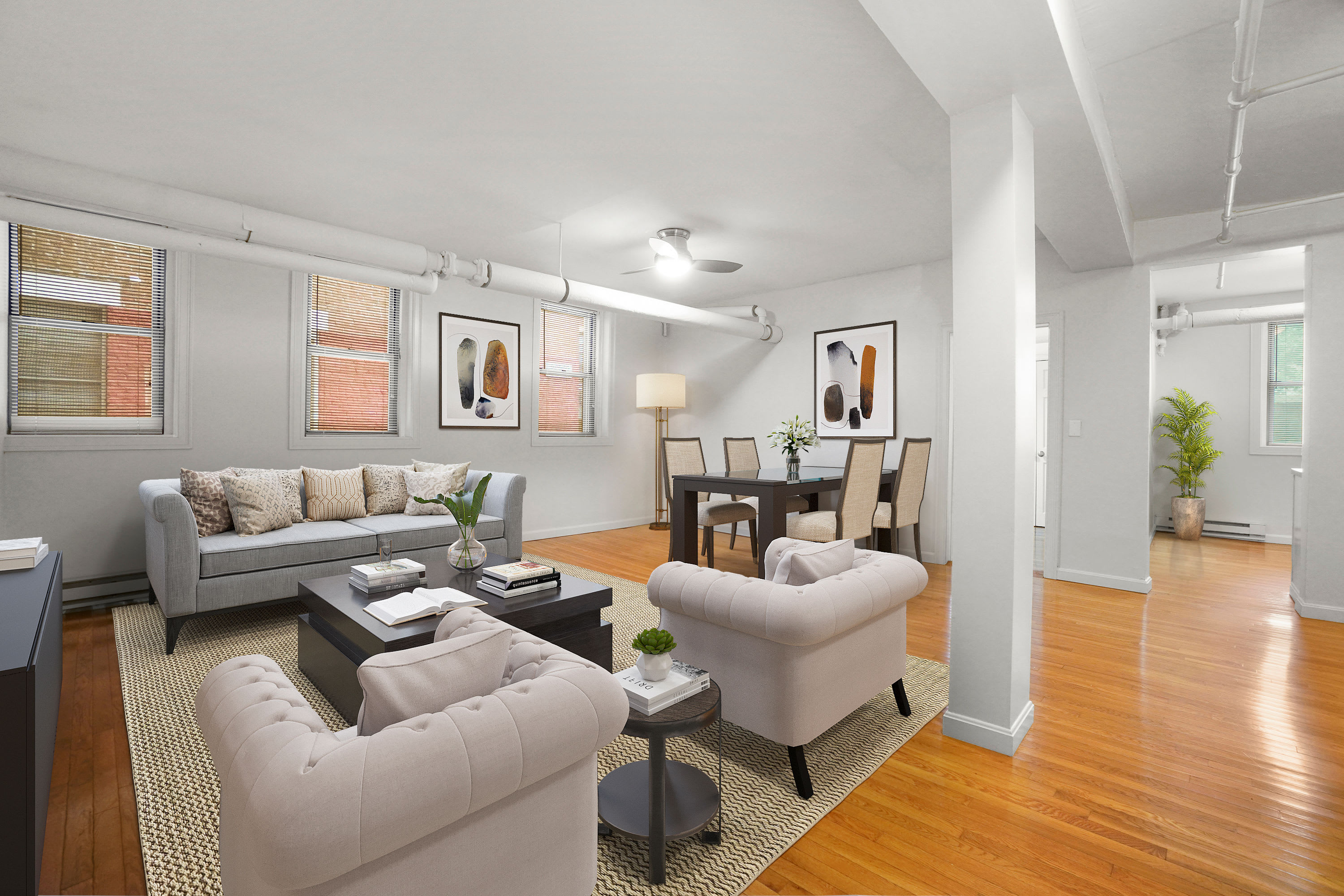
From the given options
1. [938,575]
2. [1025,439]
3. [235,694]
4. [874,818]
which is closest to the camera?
[235,694]

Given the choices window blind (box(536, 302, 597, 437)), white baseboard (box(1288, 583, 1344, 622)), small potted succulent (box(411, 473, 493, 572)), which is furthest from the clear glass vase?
white baseboard (box(1288, 583, 1344, 622))

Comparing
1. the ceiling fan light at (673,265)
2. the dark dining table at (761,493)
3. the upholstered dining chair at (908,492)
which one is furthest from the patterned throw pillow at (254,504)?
the upholstered dining chair at (908,492)

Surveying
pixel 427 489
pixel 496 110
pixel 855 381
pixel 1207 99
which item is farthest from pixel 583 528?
pixel 1207 99

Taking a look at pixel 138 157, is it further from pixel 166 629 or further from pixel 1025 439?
pixel 1025 439

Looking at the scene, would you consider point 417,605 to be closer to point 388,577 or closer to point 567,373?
point 388,577

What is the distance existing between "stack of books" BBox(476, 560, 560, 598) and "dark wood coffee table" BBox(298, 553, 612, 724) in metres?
0.03

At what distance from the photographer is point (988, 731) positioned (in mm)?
2180

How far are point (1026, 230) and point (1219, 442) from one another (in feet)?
21.4

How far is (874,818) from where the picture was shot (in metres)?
1.78

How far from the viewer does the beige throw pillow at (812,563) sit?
2018 mm

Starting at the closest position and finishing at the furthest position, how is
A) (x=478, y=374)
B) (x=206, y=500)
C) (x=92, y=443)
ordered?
1. (x=206, y=500)
2. (x=92, y=443)
3. (x=478, y=374)

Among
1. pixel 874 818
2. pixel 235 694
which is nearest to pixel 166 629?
pixel 235 694

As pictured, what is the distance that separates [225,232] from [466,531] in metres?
2.11

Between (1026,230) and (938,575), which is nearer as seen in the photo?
(1026,230)
